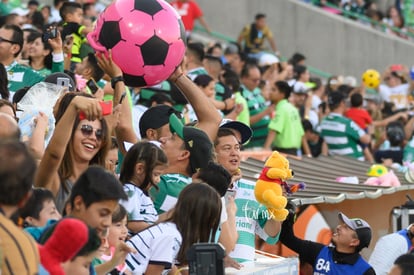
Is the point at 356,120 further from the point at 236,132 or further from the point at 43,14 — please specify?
the point at 236,132

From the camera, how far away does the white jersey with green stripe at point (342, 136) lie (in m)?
16.1

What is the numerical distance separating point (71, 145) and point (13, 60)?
4.01 meters

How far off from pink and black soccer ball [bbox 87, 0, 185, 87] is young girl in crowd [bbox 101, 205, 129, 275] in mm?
2061

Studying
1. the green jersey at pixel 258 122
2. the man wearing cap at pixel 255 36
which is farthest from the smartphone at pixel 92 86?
the man wearing cap at pixel 255 36

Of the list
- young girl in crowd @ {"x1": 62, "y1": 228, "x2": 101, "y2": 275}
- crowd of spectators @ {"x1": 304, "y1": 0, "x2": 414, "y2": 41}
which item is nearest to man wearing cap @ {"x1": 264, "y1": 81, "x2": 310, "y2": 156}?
young girl in crowd @ {"x1": 62, "y1": 228, "x2": 101, "y2": 275}

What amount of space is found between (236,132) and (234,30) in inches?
596

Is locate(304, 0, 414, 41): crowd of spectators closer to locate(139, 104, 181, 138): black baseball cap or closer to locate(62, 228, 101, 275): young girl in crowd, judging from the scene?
locate(139, 104, 181, 138): black baseball cap

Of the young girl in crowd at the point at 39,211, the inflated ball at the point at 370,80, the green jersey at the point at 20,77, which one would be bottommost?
the inflated ball at the point at 370,80

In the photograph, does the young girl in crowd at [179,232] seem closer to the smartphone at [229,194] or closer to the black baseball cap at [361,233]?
the smartphone at [229,194]

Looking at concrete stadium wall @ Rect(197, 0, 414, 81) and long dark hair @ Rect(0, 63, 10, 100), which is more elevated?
long dark hair @ Rect(0, 63, 10, 100)

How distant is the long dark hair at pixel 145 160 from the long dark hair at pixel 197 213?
0.52 m

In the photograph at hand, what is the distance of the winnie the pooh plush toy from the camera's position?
8.17 meters

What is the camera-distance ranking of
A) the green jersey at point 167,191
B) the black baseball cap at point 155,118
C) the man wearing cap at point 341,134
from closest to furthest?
1. the green jersey at point 167,191
2. the black baseball cap at point 155,118
3. the man wearing cap at point 341,134

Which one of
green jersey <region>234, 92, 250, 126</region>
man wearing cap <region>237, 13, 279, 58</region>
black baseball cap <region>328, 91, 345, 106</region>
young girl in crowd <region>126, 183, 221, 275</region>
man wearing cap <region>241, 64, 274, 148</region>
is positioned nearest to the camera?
young girl in crowd <region>126, 183, 221, 275</region>
